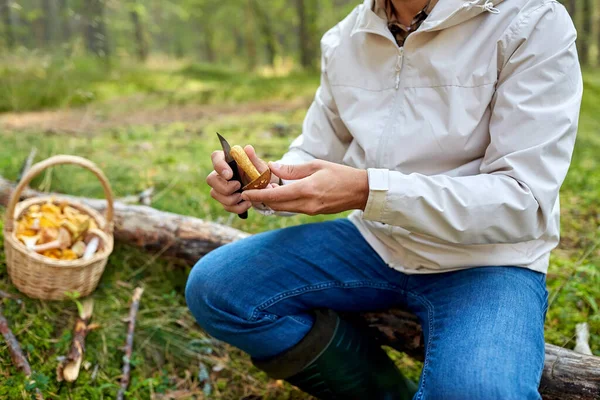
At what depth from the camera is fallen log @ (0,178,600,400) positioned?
1.59 metres

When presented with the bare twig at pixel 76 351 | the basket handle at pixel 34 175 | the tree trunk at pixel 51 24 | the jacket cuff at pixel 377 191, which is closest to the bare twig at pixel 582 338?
the jacket cuff at pixel 377 191

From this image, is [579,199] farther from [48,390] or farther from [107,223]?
[48,390]

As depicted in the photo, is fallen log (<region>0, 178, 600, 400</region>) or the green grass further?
the green grass

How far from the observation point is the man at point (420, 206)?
134 centimetres

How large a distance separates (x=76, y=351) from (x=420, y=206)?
1467mm

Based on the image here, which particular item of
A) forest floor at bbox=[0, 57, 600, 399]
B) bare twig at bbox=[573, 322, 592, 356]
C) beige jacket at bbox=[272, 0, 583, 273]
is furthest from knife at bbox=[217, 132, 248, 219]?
bare twig at bbox=[573, 322, 592, 356]

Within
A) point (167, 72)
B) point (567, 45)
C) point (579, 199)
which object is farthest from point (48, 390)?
point (167, 72)

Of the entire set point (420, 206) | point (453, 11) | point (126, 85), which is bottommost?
point (126, 85)

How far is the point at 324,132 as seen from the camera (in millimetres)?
1879

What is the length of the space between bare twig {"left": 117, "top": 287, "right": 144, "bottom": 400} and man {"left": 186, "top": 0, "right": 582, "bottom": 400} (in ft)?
1.54

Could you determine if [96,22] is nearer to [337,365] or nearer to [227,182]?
[227,182]

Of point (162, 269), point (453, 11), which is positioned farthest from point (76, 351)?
point (453, 11)

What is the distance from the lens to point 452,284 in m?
1.53

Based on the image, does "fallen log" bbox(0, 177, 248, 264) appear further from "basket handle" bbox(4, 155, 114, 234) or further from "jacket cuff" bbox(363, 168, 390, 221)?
"jacket cuff" bbox(363, 168, 390, 221)
